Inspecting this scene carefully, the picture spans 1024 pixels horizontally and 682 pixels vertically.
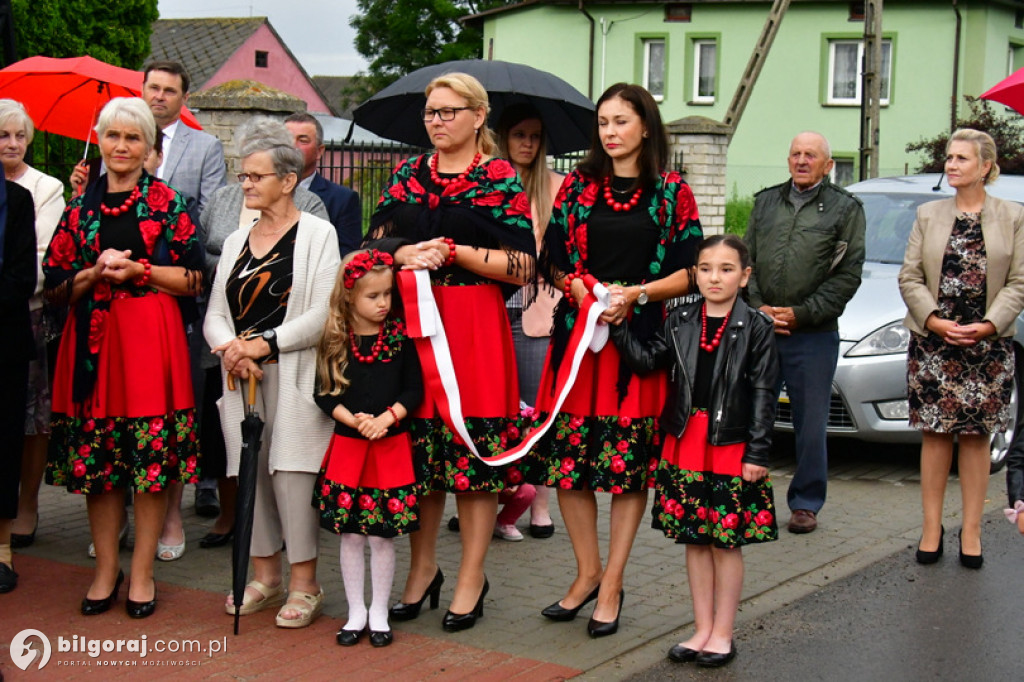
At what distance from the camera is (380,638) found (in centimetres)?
521

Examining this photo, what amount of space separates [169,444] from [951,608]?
3611 mm

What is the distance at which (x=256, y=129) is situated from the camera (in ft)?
18.1

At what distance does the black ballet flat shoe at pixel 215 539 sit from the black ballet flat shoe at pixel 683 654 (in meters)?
2.60

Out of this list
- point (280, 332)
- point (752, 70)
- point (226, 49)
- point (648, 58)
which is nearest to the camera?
point (280, 332)

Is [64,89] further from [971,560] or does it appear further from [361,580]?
[971,560]

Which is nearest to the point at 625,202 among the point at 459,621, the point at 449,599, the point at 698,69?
the point at 459,621

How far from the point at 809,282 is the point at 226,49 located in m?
45.2

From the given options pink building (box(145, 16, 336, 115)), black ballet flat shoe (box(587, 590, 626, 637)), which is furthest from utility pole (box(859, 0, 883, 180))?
pink building (box(145, 16, 336, 115))

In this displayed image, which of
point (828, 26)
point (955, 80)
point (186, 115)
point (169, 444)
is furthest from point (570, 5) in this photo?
point (169, 444)

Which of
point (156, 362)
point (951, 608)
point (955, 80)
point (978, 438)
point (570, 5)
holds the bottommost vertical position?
point (951, 608)

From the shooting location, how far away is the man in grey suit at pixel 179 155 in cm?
675

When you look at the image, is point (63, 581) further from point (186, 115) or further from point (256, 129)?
point (186, 115)

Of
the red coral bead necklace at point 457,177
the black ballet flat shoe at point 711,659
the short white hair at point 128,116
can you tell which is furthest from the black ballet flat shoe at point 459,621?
the short white hair at point 128,116

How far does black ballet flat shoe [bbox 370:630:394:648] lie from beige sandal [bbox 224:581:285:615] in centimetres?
62
